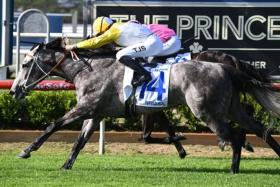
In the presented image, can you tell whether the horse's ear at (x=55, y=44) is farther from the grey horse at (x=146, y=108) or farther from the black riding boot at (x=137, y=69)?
the black riding boot at (x=137, y=69)

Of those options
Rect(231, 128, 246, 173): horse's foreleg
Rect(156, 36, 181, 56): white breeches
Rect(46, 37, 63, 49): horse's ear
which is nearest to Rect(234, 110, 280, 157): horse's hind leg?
Rect(231, 128, 246, 173): horse's foreleg

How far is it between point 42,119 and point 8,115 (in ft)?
1.69

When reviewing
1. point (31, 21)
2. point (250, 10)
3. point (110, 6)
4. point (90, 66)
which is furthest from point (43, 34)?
point (90, 66)

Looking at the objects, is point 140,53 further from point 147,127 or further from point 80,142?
point 147,127

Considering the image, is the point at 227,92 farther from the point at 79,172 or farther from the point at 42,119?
the point at 42,119

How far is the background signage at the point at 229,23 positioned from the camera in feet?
47.0

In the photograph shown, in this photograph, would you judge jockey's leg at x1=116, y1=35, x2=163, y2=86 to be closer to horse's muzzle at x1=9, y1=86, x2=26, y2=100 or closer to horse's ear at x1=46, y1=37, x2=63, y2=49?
horse's ear at x1=46, y1=37, x2=63, y2=49

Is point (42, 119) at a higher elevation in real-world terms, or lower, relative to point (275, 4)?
lower

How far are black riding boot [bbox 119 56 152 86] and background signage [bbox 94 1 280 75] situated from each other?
3580mm

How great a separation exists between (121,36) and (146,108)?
0.92 m

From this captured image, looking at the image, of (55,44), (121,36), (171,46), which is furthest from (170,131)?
(55,44)

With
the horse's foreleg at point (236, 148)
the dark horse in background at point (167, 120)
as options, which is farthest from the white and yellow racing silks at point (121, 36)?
the horse's foreleg at point (236, 148)

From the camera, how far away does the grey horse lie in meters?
10.5

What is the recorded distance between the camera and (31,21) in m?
17.5
